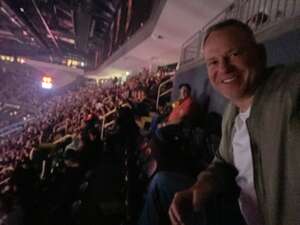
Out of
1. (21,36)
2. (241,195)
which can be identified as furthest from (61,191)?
(21,36)

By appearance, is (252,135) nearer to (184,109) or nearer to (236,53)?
(236,53)

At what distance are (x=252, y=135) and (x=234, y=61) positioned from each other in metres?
0.27

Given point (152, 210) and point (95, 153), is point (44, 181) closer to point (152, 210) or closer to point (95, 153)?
point (95, 153)

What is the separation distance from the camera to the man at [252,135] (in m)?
0.70

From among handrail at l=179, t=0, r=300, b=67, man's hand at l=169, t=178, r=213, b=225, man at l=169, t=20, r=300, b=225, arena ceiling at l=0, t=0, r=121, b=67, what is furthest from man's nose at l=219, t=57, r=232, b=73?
arena ceiling at l=0, t=0, r=121, b=67

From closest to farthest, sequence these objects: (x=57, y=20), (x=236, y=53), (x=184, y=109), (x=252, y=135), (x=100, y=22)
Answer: (x=252, y=135), (x=236, y=53), (x=184, y=109), (x=57, y=20), (x=100, y=22)

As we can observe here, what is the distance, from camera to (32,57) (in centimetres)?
2245

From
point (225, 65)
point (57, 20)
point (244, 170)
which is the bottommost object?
point (244, 170)

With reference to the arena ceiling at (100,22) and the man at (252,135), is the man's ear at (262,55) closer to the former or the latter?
the man at (252,135)

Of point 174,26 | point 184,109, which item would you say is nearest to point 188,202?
point 184,109

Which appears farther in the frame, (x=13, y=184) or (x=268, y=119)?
(x=13, y=184)

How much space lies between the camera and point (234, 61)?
3.21 feet

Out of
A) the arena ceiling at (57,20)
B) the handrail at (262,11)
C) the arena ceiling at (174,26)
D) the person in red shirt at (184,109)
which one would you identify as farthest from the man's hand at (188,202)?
the arena ceiling at (57,20)

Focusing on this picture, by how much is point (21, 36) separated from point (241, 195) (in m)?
19.1
